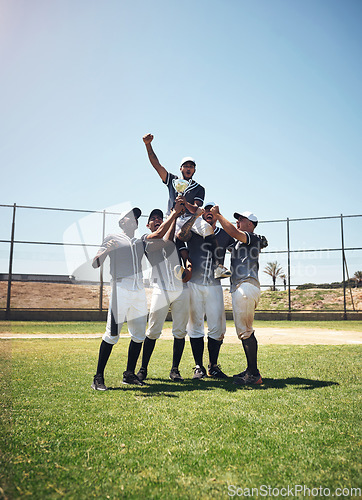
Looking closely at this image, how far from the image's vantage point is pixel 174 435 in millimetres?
2920

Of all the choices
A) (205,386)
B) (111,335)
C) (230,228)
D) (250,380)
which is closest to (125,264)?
(111,335)

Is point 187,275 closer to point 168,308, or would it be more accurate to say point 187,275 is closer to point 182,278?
point 182,278

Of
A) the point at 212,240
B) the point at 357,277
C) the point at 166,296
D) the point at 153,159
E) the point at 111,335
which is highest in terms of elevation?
the point at 153,159

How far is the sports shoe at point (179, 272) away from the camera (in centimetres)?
509

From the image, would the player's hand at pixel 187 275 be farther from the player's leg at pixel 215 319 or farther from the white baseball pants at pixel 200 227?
the white baseball pants at pixel 200 227

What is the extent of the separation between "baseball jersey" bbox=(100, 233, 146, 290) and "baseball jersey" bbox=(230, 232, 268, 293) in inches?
48.9

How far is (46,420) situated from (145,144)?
381 centimetres

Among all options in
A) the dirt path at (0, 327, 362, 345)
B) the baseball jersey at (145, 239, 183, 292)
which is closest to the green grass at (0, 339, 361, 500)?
the baseball jersey at (145, 239, 183, 292)

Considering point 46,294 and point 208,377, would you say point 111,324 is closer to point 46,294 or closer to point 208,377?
point 208,377

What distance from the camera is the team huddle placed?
4.80m

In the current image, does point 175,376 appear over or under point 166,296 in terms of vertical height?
under

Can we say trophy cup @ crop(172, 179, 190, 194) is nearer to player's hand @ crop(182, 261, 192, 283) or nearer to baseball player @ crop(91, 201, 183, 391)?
baseball player @ crop(91, 201, 183, 391)

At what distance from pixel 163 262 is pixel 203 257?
0.57 meters

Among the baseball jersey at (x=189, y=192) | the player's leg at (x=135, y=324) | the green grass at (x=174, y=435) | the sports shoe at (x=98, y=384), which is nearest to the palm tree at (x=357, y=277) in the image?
the green grass at (x=174, y=435)
